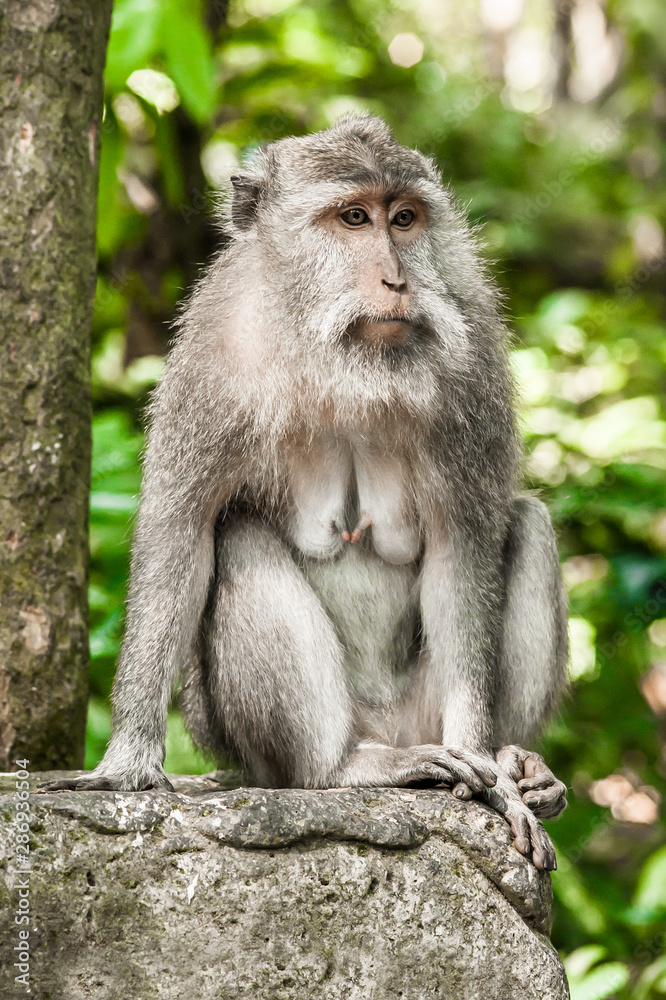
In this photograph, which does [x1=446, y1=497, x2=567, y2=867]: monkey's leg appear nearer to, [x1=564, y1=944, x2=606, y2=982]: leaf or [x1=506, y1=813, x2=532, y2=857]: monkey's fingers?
[x1=506, y1=813, x2=532, y2=857]: monkey's fingers

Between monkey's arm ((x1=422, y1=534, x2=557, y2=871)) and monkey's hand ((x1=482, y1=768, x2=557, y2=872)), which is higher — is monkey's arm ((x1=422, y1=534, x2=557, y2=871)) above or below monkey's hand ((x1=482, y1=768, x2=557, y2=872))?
above

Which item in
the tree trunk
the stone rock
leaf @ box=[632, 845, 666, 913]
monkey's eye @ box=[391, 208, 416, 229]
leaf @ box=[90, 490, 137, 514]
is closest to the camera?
the stone rock

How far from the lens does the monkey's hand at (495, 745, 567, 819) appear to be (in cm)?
409

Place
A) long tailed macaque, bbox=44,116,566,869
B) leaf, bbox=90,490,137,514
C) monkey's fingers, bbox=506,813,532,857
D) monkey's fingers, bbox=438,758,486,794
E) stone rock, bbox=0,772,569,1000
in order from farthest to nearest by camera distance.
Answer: leaf, bbox=90,490,137,514
long tailed macaque, bbox=44,116,566,869
monkey's fingers, bbox=438,758,486,794
monkey's fingers, bbox=506,813,532,857
stone rock, bbox=0,772,569,1000

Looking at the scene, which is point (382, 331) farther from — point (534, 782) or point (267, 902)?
point (267, 902)

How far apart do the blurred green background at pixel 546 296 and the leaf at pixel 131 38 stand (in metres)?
0.01

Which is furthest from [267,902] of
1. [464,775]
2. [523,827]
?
[523,827]

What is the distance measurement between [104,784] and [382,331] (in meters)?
1.90

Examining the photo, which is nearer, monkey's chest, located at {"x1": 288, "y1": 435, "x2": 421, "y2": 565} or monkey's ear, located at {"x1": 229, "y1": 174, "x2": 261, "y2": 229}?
monkey's chest, located at {"x1": 288, "y1": 435, "x2": 421, "y2": 565}

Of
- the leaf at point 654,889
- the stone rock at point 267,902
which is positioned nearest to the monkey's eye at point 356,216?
the stone rock at point 267,902

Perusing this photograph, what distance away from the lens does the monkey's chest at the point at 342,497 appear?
4312mm

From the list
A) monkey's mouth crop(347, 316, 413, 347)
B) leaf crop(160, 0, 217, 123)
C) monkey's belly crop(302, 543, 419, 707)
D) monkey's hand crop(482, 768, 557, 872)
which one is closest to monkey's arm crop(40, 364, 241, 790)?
monkey's belly crop(302, 543, 419, 707)

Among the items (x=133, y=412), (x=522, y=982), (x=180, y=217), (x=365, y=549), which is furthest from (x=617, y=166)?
(x=522, y=982)

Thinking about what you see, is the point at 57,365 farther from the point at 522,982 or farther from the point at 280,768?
the point at 522,982
